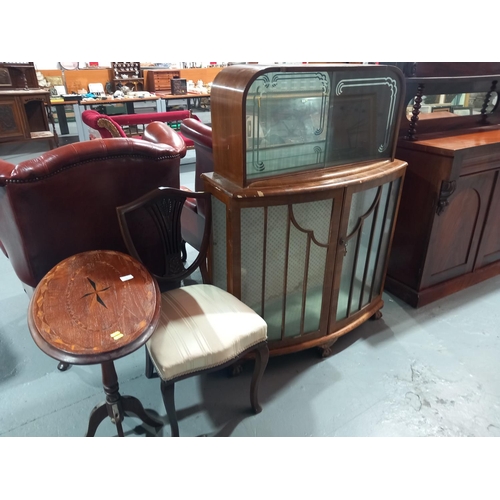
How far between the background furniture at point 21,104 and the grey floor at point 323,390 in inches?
155

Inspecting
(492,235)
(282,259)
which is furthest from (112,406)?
(492,235)

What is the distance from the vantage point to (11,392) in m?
1.65

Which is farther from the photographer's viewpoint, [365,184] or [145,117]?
[145,117]

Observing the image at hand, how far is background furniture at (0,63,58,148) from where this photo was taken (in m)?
4.90

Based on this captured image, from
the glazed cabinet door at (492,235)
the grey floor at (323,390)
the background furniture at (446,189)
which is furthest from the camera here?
the glazed cabinet door at (492,235)

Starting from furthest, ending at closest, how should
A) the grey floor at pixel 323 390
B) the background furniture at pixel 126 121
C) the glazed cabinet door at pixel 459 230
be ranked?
the background furniture at pixel 126 121
the glazed cabinet door at pixel 459 230
the grey floor at pixel 323 390

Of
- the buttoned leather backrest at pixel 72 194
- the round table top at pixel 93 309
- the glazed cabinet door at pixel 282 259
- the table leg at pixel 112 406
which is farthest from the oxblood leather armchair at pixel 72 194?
the table leg at pixel 112 406

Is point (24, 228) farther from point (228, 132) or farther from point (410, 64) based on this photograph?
point (410, 64)

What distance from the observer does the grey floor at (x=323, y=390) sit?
1524mm

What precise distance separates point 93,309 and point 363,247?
1293mm

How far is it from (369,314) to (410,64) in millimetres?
1345

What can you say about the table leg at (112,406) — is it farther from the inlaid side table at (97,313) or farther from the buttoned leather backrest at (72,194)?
the buttoned leather backrest at (72,194)

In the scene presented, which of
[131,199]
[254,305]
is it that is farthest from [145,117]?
[254,305]

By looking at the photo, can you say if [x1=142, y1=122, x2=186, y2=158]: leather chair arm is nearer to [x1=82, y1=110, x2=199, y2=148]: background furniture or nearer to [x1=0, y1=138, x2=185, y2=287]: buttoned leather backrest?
[x1=0, y1=138, x2=185, y2=287]: buttoned leather backrest
